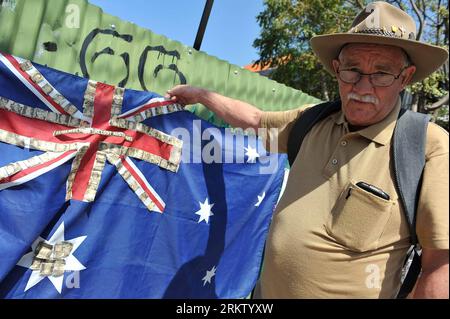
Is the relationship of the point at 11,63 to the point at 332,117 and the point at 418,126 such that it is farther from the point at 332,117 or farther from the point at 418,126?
the point at 418,126

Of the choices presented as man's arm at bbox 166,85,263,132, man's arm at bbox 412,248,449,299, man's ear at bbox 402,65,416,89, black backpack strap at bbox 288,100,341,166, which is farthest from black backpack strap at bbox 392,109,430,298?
man's arm at bbox 166,85,263,132

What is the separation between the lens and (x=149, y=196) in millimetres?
2668

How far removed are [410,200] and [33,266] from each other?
2022mm

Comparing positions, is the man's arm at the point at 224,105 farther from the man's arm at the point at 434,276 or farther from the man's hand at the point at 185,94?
the man's arm at the point at 434,276

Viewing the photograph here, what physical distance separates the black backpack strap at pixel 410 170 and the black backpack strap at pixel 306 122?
418mm

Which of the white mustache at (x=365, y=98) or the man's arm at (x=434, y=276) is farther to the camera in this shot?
the white mustache at (x=365, y=98)

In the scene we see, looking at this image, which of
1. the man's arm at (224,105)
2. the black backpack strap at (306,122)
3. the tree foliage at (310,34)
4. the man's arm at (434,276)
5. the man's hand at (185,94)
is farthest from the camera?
the tree foliage at (310,34)

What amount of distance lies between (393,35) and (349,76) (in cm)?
25

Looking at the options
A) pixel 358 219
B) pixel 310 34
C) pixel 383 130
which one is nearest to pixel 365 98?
pixel 383 130

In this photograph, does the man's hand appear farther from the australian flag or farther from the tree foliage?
the tree foliage

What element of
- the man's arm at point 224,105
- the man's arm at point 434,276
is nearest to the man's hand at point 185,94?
the man's arm at point 224,105

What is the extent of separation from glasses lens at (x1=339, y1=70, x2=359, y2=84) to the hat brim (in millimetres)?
148

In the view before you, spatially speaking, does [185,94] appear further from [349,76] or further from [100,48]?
[349,76]

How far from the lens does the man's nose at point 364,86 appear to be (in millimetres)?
1774
